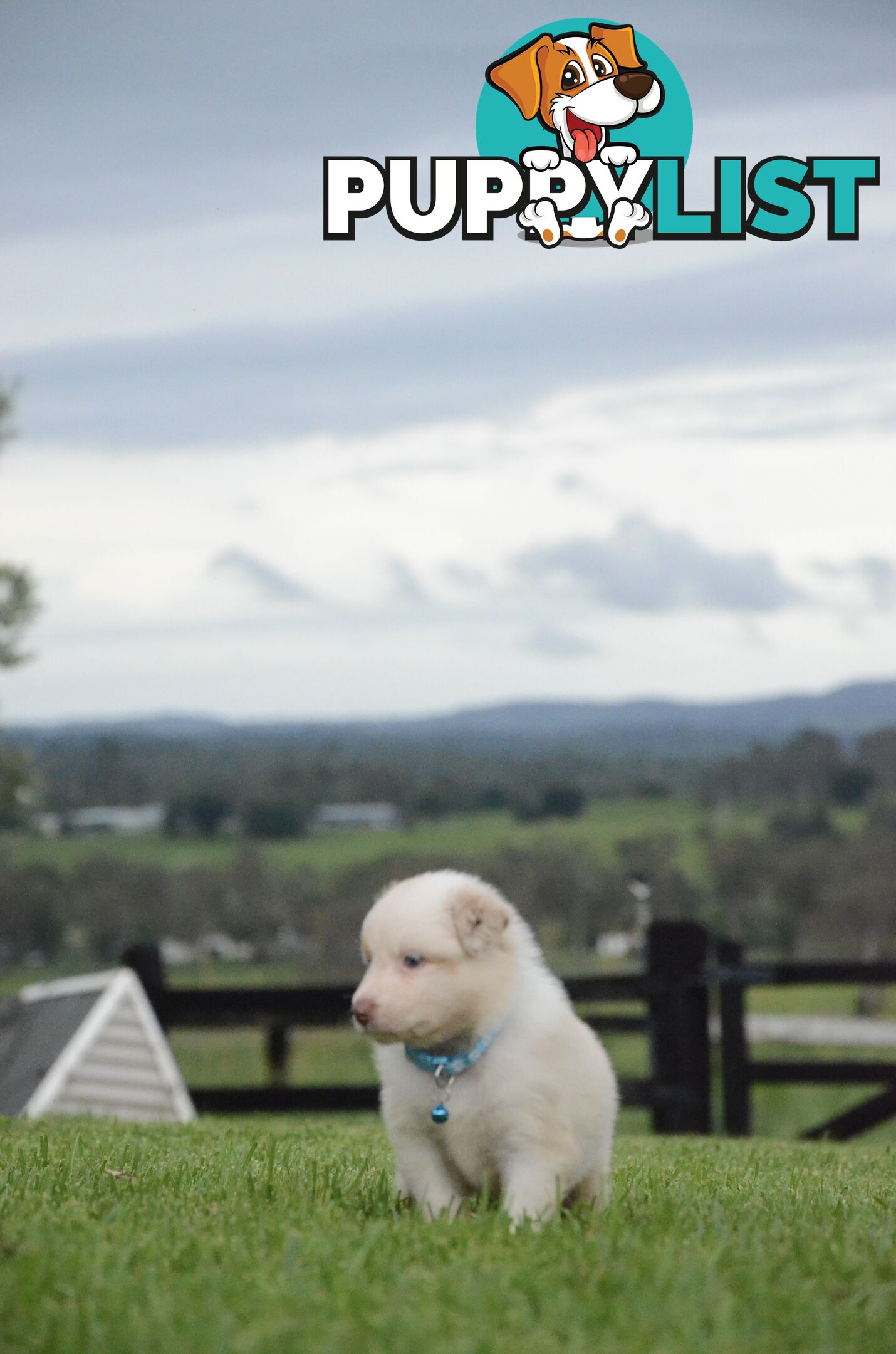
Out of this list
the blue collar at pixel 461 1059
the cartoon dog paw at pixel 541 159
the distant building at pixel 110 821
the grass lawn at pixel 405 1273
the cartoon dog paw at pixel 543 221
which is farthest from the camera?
the distant building at pixel 110 821

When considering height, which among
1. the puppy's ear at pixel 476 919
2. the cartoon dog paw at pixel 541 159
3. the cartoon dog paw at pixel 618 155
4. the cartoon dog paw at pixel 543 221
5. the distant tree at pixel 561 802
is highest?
the cartoon dog paw at pixel 618 155

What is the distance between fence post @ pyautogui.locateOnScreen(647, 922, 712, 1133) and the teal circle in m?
6.36

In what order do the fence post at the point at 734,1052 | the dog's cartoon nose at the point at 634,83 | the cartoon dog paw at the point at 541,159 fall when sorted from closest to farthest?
1. the fence post at the point at 734,1052
2. the cartoon dog paw at the point at 541,159
3. the dog's cartoon nose at the point at 634,83

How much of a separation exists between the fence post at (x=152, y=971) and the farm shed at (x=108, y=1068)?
2.4 inches

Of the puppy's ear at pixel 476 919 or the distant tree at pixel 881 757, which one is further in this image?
the distant tree at pixel 881 757

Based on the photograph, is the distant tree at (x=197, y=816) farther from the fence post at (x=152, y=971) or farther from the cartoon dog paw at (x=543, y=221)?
the cartoon dog paw at (x=543, y=221)

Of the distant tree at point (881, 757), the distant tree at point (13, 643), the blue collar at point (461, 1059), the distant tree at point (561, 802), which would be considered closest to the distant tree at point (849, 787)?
the distant tree at point (881, 757)

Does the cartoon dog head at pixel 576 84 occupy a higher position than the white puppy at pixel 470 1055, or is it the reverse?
the cartoon dog head at pixel 576 84

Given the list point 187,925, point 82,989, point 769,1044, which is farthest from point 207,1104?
point 187,925

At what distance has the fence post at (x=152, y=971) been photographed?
11.9 metres

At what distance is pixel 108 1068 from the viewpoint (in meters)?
11.8

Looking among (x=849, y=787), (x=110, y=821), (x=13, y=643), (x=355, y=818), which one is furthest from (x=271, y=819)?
(x=13, y=643)

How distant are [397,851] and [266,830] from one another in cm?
1009

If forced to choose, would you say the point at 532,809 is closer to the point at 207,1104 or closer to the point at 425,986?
the point at 207,1104
